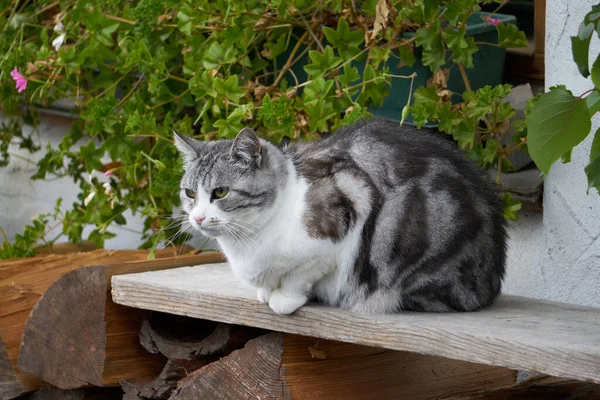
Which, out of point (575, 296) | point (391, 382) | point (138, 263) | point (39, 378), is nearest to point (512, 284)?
point (575, 296)

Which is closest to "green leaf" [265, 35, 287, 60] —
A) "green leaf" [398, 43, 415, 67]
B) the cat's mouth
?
"green leaf" [398, 43, 415, 67]

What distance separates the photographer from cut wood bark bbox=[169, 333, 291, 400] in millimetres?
1903

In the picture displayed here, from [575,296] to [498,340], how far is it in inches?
36.7

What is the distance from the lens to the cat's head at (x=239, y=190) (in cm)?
193

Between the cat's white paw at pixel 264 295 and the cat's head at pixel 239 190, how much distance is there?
123mm

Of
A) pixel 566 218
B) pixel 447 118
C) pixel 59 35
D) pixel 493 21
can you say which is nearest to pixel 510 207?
pixel 566 218

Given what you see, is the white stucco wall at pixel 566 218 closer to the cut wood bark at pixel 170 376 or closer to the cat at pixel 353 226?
the cat at pixel 353 226

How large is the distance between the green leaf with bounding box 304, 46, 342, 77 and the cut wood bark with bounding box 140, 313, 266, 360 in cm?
77

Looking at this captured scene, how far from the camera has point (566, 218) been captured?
2.43 meters

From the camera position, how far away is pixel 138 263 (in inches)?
92.7

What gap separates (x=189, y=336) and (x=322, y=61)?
2.82 ft

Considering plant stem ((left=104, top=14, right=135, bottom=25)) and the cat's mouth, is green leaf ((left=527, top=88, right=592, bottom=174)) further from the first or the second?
plant stem ((left=104, top=14, right=135, bottom=25))

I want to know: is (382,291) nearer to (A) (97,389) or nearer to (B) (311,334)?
(B) (311,334)

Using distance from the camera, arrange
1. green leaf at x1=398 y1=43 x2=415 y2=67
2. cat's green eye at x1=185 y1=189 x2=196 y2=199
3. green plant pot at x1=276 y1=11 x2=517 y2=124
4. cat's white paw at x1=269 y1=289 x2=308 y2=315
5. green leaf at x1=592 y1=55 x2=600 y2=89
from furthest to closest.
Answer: green plant pot at x1=276 y1=11 x2=517 y2=124 < green leaf at x1=398 y1=43 x2=415 y2=67 < cat's green eye at x1=185 y1=189 x2=196 y2=199 < cat's white paw at x1=269 y1=289 x2=308 y2=315 < green leaf at x1=592 y1=55 x2=600 y2=89
